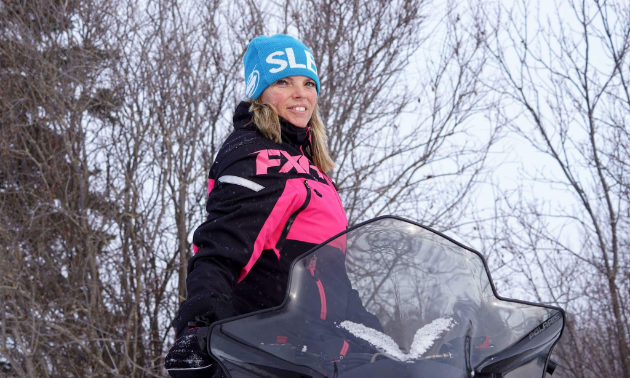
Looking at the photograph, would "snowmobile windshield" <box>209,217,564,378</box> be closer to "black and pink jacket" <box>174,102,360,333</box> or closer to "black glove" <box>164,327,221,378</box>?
"black glove" <box>164,327,221,378</box>

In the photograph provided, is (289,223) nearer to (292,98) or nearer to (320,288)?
(320,288)

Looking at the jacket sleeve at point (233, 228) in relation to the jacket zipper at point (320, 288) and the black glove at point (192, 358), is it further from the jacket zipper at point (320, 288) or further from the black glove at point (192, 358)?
the jacket zipper at point (320, 288)

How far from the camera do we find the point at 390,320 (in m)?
1.06

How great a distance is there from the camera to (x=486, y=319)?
1.10 meters

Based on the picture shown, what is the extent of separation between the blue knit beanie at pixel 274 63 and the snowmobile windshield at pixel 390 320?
911mm

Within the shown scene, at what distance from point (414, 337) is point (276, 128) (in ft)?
2.91

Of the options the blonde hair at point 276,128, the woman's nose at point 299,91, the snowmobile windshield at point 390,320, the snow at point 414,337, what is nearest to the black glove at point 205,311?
the snowmobile windshield at point 390,320

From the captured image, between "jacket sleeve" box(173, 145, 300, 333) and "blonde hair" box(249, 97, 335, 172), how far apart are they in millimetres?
138

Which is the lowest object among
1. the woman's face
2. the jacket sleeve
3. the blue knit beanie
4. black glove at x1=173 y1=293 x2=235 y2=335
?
black glove at x1=173 y1=293 x2=235 y2=335

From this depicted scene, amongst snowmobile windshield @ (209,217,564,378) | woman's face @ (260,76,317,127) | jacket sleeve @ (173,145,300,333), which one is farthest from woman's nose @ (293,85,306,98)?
snowmobile windshield @ (209,217,564,378)

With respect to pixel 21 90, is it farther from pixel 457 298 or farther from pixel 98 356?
pixel 457 298

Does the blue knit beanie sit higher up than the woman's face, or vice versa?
the blue knit beanie

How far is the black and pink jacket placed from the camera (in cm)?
134

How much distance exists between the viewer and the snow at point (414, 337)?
101 cm
